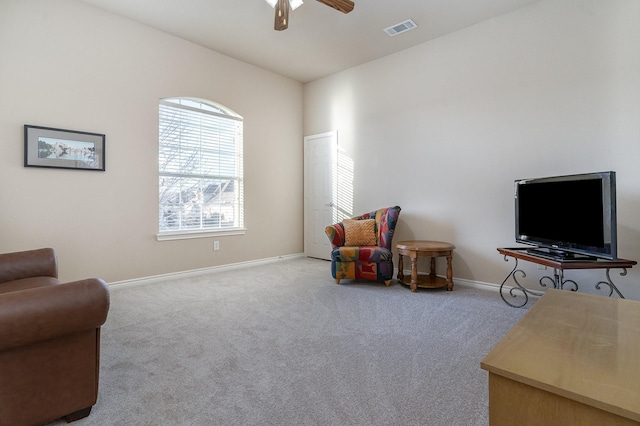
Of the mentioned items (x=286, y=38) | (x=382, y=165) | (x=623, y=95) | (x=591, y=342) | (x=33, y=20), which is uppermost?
(x=286, y=38)

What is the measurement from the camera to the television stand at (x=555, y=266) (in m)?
2.48

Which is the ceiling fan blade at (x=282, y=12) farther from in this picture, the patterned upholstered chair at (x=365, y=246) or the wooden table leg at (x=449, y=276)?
the wooden table leg at (x=449, y=276)

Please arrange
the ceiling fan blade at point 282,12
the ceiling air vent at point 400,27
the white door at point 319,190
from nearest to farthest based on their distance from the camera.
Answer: the ceiling fan blade at point 282,12
the ceiling air vent at point 400,27
the white door at point 319,190

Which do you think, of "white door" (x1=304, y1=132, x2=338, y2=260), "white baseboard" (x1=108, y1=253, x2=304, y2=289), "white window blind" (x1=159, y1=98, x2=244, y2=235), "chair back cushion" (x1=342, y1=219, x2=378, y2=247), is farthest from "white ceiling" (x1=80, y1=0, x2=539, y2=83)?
"white baseboard" (x1=108, y1=253, x2=304, y2=289)

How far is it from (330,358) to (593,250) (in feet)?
7.40

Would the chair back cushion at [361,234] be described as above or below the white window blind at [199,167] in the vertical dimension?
below

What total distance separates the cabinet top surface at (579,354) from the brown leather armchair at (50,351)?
1.59 m

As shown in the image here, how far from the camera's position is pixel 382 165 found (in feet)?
15.5

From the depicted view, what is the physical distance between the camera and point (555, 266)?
2568mm

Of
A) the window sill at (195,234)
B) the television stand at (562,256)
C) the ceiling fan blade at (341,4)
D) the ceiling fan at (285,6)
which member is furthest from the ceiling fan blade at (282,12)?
the television stand at (562,256)

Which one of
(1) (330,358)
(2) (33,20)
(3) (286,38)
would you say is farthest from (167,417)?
(3) (286,38)

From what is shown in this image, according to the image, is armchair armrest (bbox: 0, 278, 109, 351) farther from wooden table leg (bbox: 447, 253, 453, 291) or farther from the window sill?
wooden table leg (bbox: 447, 253, 453, 291)

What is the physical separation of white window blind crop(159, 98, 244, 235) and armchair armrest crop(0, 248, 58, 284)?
5.45ft

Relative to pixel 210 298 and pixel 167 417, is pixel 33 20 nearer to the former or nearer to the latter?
pixel 210 298
